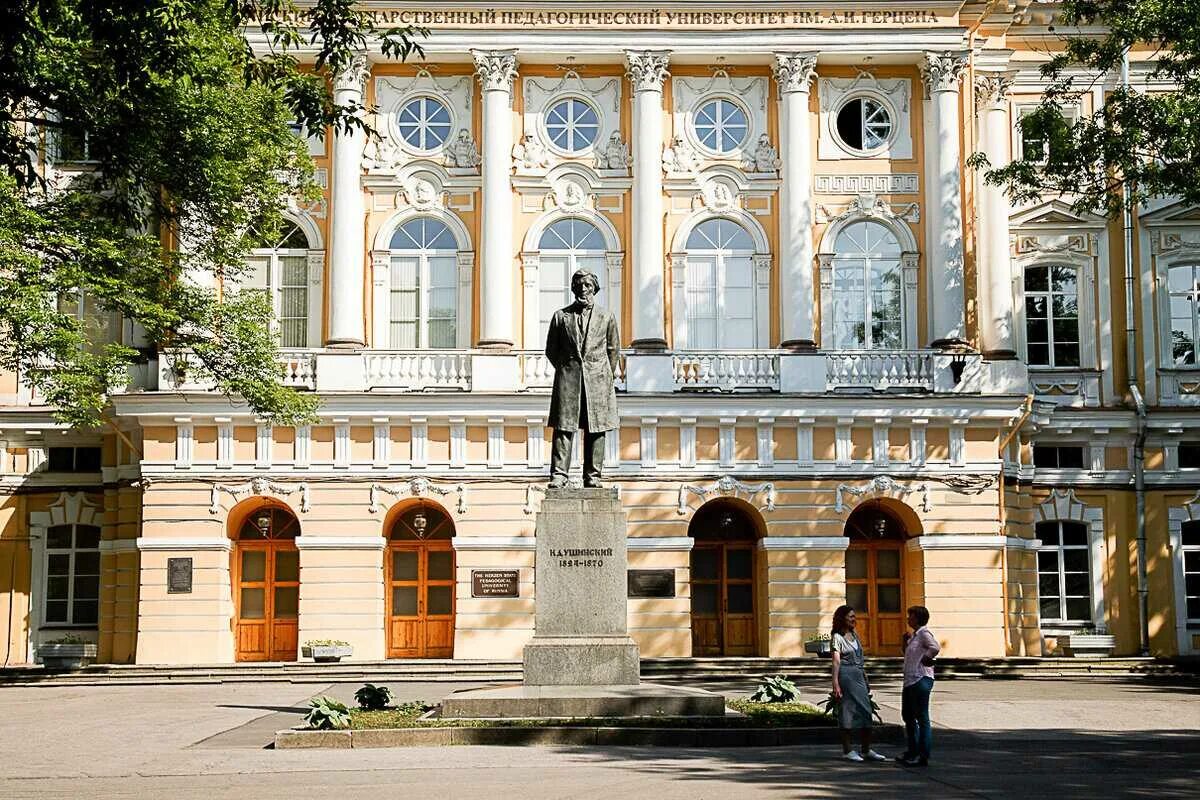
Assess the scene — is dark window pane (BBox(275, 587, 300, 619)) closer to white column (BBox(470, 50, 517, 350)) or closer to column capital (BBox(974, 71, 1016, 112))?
white column (BBox(470, 50, 517, 350))

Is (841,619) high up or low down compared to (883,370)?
down

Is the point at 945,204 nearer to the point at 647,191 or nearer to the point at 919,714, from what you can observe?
the point at 647,191

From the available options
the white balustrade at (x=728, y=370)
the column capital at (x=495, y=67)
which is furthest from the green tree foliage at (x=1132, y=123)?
the column capital at (x=495, y=67)

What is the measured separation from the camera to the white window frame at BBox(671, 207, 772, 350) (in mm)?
35531

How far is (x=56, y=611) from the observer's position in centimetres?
3553

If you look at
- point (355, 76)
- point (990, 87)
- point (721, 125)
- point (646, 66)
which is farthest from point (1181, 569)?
point (355, 76)

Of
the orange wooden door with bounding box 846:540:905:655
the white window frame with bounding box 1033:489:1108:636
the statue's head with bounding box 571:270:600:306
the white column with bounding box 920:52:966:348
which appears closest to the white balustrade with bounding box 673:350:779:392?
the white column with bounding box 920:52:966:348

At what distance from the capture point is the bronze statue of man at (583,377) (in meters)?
20.1

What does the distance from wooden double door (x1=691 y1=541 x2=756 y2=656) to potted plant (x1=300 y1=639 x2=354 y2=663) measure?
7.58m

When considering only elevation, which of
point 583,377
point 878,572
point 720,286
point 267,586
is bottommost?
point 267,586

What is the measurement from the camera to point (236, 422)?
33.1 m

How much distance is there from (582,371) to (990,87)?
19781 mm

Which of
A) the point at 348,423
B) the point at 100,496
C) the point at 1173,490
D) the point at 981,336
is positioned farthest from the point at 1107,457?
the point at 100,496

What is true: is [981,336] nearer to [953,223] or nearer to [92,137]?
[953,223]
